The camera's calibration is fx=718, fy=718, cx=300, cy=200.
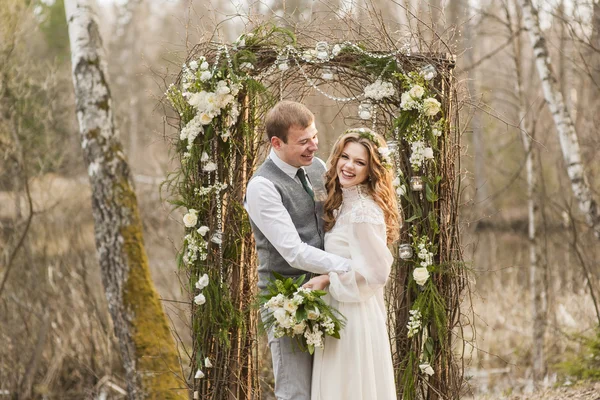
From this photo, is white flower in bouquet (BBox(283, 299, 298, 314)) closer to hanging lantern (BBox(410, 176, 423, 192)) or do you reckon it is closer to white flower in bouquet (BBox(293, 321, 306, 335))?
white flower in bouquet (BBox(293, 321, 306, 335))

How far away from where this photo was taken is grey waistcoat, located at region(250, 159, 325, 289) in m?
3.66

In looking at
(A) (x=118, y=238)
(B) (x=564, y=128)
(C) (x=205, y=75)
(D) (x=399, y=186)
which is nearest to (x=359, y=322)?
(D) (x=399, y=186)

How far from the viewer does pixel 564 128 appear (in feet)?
19.4

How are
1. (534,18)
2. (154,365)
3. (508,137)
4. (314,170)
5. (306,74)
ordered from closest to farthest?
(314,170)
(306,74)
(154,365)
(534,18)
(508,137)

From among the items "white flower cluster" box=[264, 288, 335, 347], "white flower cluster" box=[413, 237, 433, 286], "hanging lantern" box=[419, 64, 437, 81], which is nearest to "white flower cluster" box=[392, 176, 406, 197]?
"white flower cluster" box=[413, 237, 433, 286]

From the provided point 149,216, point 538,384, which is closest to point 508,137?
point 149,216

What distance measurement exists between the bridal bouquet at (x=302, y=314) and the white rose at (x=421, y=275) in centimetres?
61

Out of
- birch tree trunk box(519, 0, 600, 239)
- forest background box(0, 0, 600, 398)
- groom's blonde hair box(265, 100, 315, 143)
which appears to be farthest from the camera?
forest background box(0, 0, 600, 398)

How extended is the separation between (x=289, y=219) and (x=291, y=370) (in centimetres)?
76

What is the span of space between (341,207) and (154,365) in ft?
8.87

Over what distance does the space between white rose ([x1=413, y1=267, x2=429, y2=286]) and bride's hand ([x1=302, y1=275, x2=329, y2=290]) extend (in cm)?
64

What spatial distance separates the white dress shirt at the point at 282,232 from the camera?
3.44 m

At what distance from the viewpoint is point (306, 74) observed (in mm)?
4332

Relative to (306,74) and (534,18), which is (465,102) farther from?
(534,18)
